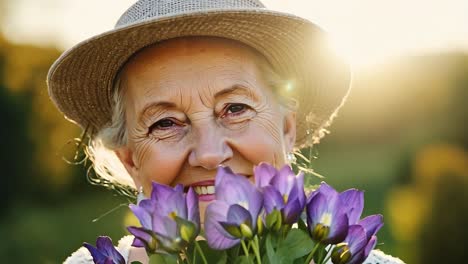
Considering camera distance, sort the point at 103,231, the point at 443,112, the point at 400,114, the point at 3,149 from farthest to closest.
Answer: the point at 400,114 → the point at 443,112 → the point at 3,149 → the point at 103,231

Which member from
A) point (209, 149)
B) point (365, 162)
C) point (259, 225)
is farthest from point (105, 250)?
point (365, 162)

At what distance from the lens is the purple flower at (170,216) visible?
163cm

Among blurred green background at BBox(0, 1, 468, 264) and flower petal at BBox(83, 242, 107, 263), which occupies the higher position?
flower petal at BBox(83, 242, 107, 263)

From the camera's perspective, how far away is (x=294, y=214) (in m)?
1.64

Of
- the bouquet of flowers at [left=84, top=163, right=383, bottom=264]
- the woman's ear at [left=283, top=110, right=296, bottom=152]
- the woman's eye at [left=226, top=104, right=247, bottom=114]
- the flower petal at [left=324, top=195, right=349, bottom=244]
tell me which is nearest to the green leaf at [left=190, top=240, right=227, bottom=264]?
the bouquet of flowers at [left=84, top=163, right=383, bottom=264]

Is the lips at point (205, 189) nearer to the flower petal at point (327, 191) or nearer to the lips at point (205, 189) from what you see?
the lips at point (205, 189)

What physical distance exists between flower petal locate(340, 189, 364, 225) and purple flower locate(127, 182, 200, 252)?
1.01 ft

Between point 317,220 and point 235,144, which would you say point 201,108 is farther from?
point 317,220

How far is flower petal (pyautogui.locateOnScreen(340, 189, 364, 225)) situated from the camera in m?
1.72

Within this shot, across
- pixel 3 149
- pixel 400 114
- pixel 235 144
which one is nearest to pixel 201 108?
pixel 235 144

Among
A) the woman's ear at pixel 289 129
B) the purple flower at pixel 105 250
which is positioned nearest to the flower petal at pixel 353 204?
the purple flower at pixel 105 250

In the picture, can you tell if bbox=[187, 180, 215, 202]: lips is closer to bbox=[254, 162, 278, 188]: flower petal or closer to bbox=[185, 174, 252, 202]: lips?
bbox=[185, 174, 252, 202]: lips

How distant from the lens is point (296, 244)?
5.57 ft

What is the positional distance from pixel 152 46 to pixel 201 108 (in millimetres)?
316
